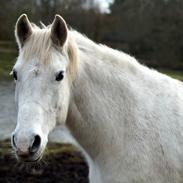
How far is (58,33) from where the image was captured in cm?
331

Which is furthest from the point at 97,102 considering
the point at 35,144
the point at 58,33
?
the point at 35,144

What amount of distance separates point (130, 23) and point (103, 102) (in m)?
24.5

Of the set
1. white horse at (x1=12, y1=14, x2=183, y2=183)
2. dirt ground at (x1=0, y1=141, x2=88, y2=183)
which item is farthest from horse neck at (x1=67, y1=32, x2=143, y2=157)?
dirt ground at (x1=0, y1=141, x2=88, y2=183)

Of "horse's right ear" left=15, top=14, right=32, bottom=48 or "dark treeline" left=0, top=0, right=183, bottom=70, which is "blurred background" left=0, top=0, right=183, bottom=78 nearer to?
"dark treeline" left=0, top=0, right=183, bottom=70

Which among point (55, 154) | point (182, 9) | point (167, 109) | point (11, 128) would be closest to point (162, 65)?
point (182, 9)

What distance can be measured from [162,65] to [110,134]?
2311cm

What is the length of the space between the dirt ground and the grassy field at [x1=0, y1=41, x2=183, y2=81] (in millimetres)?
15371

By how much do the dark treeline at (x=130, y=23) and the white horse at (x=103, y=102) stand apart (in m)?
20.9

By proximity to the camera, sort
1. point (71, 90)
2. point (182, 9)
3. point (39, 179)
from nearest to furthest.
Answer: point (71, 90) → point (39, 179) → point (182, 9)

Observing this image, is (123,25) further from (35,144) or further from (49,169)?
(35,144)

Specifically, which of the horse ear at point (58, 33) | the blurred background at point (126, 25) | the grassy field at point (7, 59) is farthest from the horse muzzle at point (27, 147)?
the blurred background at point (126, 25)

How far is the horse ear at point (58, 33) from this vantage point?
327 centimetres

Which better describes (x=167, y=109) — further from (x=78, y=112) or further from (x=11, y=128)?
(x=11, y=128)

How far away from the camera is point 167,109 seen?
3.74 metres
